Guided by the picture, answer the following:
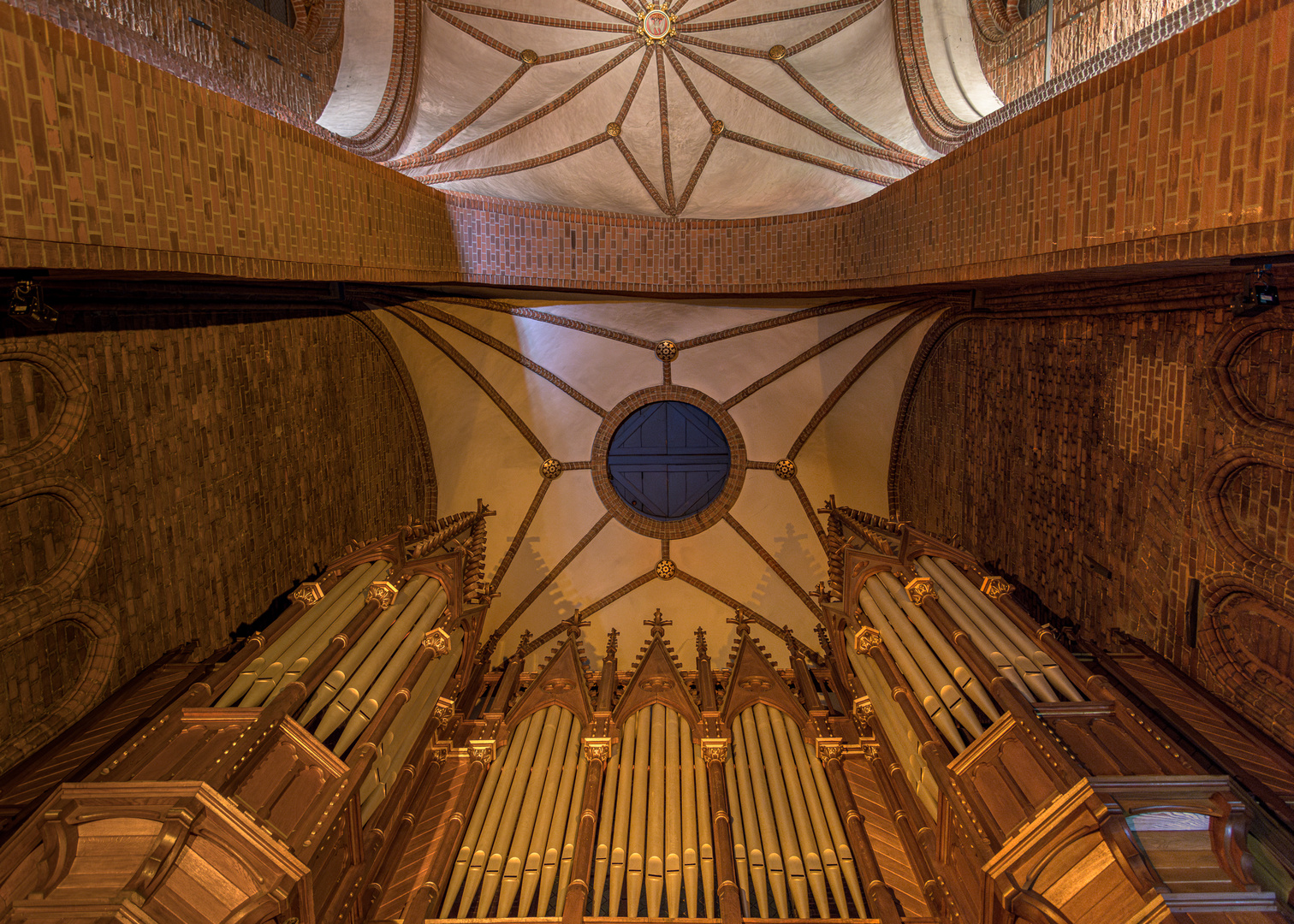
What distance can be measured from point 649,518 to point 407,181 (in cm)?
628

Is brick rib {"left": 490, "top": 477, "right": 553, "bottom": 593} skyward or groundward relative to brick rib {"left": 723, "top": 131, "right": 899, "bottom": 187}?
groundward

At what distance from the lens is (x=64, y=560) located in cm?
557

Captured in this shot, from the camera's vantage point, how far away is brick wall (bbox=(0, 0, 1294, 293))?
9.86 feet

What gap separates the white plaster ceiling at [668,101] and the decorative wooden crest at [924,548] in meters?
5.43

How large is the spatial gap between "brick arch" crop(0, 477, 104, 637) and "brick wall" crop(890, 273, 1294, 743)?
8597 mm

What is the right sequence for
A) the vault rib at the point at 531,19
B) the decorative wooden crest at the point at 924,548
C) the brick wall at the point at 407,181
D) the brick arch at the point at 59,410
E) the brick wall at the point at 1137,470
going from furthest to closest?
the vault rib at the point at 531,19 → the decorative wooden crest at the point at 924,548 → the brick wall at the point at 1137,470 → the brick arch at the point at 59,410 → the brick wall at the point at 407,181

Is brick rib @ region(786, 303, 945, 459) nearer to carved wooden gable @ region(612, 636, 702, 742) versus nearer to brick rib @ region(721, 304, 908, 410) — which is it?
brick rib @ region(721, 304, 908, 410)

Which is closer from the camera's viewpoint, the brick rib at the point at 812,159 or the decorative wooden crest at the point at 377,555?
the decorative wooden crest at the point at 377,555

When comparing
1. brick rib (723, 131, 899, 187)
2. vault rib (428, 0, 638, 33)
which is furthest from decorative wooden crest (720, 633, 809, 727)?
vault rib (428, 0, 638, 33)

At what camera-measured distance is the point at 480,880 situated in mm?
5316

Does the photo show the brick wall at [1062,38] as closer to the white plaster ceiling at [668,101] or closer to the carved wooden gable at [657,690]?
the white plaster ceiling at [668,101]

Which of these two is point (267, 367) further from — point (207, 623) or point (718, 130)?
point (718, 130)

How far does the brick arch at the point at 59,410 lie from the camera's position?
5074 mm

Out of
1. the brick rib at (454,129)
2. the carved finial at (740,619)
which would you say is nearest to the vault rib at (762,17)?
the brick rib at (454,129)
